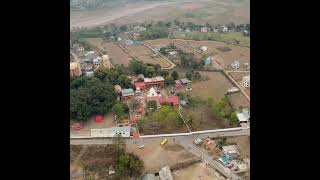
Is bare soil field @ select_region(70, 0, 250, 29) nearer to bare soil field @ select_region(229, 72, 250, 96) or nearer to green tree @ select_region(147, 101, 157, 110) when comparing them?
bare soil field @ select_region(229, 72, 250, 96)

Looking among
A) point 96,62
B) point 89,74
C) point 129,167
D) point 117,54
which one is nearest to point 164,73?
point 89,74

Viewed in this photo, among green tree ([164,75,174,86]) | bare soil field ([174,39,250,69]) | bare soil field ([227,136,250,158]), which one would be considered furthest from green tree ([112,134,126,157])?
bare soil field ([174,39,250,69])

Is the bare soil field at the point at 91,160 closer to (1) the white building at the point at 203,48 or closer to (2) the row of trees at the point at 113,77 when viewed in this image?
(2) the row of trees at the point at 113,77

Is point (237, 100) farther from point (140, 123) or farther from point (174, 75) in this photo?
point (140, 123)

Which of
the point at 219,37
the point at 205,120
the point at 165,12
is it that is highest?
the point at 165,12

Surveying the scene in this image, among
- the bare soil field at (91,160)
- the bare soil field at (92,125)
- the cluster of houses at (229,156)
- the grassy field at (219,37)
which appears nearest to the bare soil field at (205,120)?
the cluster of houses at (229,156)
